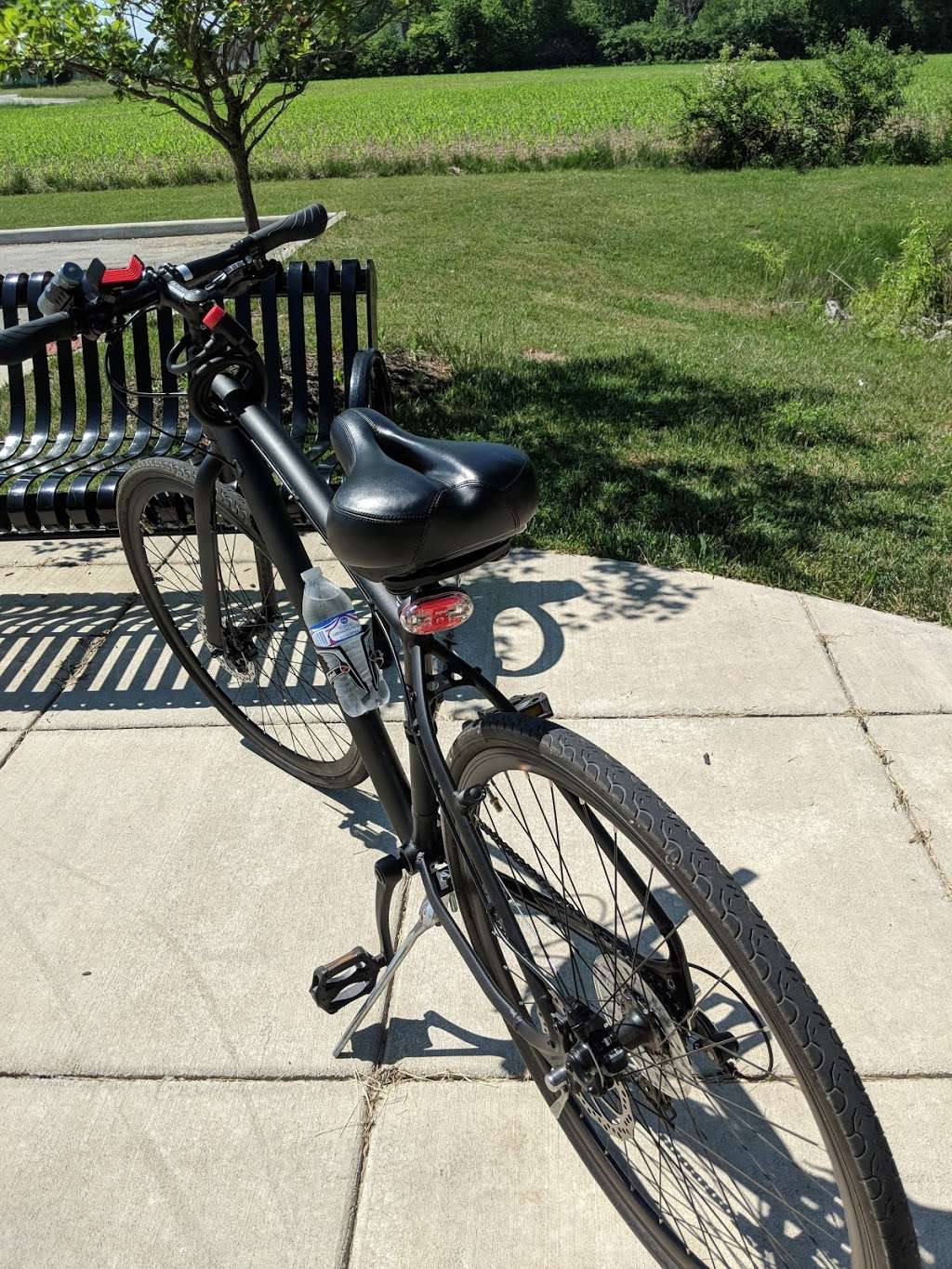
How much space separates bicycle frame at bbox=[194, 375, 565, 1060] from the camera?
6.06ft

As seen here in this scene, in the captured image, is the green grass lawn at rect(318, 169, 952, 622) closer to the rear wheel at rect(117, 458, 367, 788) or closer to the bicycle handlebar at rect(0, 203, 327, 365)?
the rear wheel at rect(117, 458, 367, 788)

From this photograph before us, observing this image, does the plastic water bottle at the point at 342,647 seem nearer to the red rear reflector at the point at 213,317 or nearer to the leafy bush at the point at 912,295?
the red rear reflector at the point at 213,317

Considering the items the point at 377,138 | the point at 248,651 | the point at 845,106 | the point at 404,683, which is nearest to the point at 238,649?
the point at 248,651

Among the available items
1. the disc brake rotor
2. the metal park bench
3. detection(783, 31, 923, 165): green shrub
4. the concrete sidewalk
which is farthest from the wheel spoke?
detection(783, 31, 923, 165): green shrub

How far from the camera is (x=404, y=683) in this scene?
197cm

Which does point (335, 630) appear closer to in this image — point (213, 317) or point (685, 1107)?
point (213, 317)

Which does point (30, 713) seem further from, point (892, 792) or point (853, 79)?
point (853, 79)

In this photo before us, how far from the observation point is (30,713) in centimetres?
358

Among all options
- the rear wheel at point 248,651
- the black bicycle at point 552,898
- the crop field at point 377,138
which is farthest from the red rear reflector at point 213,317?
the crop field at point 377,138

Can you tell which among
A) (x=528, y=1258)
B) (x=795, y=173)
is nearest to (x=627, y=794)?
(x=528, y=1258)

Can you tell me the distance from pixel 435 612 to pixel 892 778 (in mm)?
1849

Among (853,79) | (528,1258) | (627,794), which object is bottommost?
(528,1258)

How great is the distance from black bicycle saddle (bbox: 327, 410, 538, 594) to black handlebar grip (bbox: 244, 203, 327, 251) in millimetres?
963

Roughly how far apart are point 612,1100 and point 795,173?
20.7 metres
